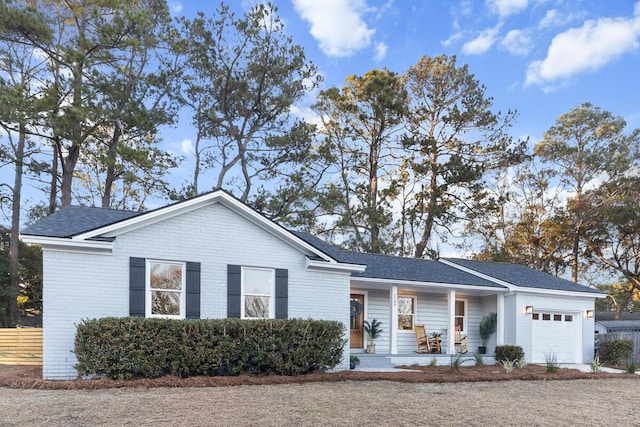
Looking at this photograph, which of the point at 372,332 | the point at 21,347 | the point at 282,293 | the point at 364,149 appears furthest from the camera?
the point at 364,149

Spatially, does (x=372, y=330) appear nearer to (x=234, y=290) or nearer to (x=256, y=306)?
(x=256, y=306)

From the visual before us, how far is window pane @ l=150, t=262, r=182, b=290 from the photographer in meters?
11.4

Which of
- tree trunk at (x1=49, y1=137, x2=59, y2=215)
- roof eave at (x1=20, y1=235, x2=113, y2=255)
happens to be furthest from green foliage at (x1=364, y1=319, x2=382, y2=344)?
tree trunk at (x1=49, y1=137, x2=59, y2=215)

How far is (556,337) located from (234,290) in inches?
480

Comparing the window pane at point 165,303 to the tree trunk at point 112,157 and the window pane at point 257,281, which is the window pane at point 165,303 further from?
the tree trunk at point 112,157

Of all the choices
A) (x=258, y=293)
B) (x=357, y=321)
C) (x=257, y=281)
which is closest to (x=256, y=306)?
(x=258, y=293)

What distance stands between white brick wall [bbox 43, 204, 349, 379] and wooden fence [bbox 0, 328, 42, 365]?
11.6ft

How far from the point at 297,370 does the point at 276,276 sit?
2.54 meters

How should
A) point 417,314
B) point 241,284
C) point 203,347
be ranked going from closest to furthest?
1. point 203,347
2. point 241,284
3. point 417,314

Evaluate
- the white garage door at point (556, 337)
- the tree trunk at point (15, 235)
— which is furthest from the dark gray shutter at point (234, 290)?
the tree trunk at point (15, 235)

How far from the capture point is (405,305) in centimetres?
1728

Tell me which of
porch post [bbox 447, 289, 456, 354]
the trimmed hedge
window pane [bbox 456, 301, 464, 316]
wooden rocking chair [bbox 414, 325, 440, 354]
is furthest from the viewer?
window pane [bbox 456, 301, 464, 316]

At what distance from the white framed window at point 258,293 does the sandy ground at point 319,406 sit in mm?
2712

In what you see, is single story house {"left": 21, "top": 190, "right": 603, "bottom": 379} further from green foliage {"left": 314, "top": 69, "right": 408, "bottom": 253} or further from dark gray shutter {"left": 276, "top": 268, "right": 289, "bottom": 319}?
green foliage {"left": 314, "top": 69, "right": 408, "bottom": 253}
